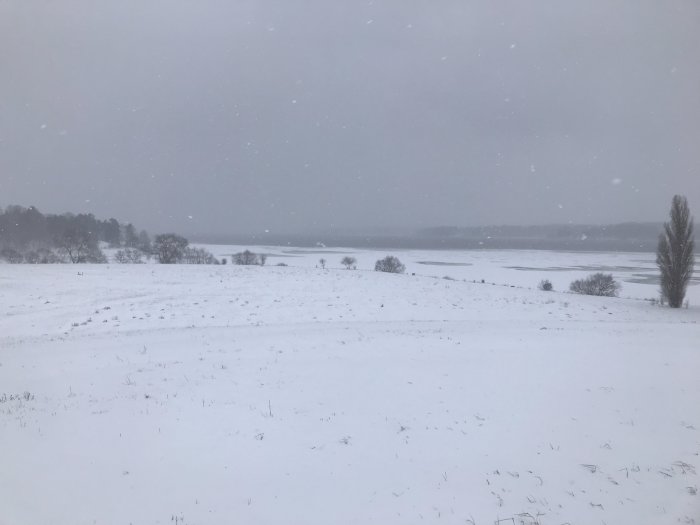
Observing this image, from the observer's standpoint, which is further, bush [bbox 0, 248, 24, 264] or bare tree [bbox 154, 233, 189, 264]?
bare tree [bbox 154, 233, 189, 264]

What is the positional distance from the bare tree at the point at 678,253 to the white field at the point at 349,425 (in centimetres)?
1413

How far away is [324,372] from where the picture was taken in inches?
417

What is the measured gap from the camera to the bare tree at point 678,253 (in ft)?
93.0

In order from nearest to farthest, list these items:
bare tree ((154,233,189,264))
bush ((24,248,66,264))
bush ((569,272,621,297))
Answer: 1. bush ((569,272,621,297))
2. bush ((24,248,66,264))
3. bare tree ((154,233,189,264))

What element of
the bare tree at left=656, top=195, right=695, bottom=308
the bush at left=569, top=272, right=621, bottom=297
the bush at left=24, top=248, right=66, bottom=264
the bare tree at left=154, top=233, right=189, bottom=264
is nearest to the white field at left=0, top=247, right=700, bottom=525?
the bare tree at left=656, top=195, right=695, bottom=308

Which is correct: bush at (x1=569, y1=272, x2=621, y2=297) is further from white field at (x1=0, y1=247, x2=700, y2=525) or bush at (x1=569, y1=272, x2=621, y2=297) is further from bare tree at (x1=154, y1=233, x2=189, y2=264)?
bare tree at (x1=154, y1=233, x2=189, y2=264)

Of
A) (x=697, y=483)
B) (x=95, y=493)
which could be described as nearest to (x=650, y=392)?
(x=697, y=483)

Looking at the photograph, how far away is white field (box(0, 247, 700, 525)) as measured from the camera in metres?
5.20

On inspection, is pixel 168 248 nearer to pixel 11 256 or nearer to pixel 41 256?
pixel 41 256

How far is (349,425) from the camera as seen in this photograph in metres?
7.49

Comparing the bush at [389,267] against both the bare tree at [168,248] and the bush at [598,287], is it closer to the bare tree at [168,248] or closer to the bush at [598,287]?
the bush at [598,287]

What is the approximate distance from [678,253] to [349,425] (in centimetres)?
3169

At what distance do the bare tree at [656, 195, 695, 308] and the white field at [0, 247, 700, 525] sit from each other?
14.1 metres

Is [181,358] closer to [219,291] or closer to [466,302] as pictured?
[219,291]
